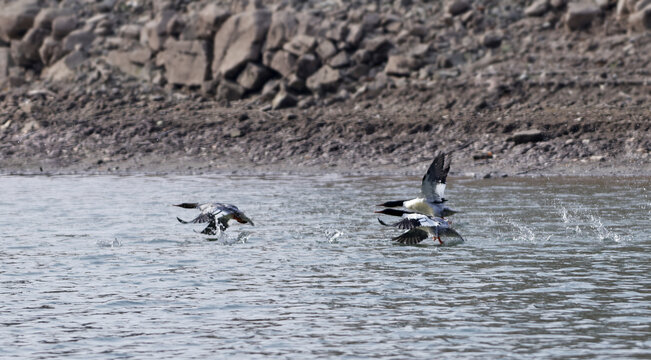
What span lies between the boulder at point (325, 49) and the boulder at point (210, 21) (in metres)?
2.81

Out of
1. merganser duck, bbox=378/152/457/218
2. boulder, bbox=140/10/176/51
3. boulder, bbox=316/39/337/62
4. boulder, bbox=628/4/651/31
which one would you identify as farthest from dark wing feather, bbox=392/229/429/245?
boulder, bbox=140/10/176/51

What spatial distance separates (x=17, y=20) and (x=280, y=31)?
8.23 m

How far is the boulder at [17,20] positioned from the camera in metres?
27.3

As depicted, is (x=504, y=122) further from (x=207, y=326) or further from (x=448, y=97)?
(x=207, y=326)

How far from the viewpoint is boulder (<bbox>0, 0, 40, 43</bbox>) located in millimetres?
27297

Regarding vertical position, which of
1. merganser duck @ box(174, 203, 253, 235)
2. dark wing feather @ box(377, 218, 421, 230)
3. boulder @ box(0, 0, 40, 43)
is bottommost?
dark wing feather @ box(377, 218, 421, 230)

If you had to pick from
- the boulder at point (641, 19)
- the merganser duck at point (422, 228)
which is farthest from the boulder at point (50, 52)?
the merganser duck at point (422, 228)

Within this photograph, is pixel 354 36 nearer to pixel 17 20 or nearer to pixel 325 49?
pixel 325 49

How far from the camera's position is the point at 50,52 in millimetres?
26594

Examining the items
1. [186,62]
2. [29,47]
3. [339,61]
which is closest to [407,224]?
[339,61]

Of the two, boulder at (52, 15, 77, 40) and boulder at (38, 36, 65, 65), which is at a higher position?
boulder at (52, 15, 77, 40)

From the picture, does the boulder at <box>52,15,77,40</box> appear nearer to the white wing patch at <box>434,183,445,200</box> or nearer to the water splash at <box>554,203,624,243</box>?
the water splash at <box>554,203,624,243</box>

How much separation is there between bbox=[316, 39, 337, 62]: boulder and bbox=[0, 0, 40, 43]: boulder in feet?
29.7

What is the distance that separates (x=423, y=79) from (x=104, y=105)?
760 centimetres
